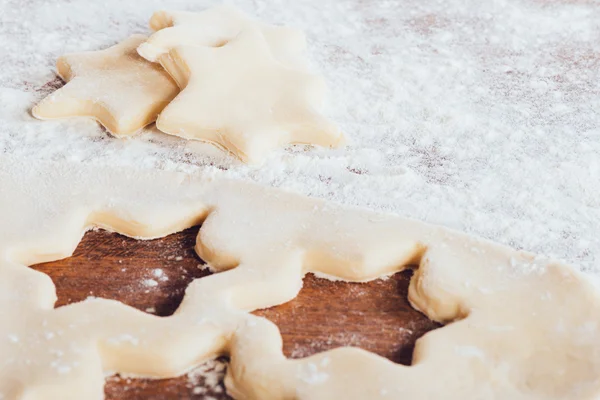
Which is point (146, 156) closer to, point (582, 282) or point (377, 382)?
point (377, 382)

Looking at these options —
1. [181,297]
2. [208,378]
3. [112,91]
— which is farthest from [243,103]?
[208,378]

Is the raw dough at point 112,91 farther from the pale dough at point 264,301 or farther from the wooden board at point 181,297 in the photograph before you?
the wooden board at point 181,297

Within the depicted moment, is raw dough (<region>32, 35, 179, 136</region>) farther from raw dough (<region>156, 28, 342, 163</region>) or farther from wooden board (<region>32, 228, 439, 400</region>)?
wooden board (<region>32, 228, 439, 400</region>)

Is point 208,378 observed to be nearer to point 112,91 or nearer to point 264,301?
point 264,301

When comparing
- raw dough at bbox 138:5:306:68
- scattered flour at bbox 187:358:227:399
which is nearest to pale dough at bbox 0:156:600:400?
scattered flour at bbox 187:358:227:399

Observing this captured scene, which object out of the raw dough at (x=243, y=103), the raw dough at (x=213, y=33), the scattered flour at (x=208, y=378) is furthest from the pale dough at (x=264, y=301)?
the raw dough at (x=213, y=33)

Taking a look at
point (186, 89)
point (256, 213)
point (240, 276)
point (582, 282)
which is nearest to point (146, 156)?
point (186, 89)

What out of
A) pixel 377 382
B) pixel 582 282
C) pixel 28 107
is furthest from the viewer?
pixel 28 107
